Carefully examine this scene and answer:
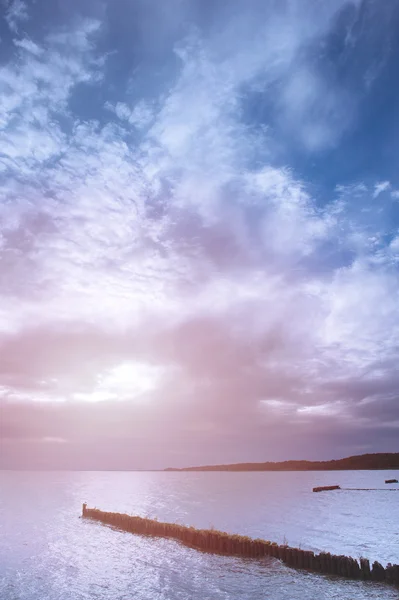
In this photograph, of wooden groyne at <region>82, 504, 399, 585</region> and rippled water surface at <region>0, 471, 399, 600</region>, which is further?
wooden groyne at <region>82, 504, 399, 585</region>

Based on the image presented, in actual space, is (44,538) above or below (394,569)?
below

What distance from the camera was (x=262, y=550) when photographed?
32750 mm

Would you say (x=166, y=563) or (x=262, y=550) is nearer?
(x=166, y=563)

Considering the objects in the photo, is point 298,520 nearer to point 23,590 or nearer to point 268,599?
point 268,599

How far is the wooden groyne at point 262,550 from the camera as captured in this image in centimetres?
2608

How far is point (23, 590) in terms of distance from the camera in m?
25.7

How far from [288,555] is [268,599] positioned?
7.08m

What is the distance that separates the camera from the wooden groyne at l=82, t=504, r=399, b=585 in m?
26.1

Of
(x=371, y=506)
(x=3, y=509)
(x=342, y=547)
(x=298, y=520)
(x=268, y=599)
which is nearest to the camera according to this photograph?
(x=268, y=599)

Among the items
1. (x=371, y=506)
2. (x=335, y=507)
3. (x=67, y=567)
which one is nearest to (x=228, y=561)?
(x=67, y=567)

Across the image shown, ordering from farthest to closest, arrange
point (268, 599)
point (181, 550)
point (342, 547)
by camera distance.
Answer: point (342, 547) < point (181, 550) < point (268, 599)

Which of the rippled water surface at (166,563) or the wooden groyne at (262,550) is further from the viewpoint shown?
the wooden groyne at (262,550)

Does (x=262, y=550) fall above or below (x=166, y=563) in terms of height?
above

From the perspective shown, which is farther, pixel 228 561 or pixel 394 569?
pixel 228 561
